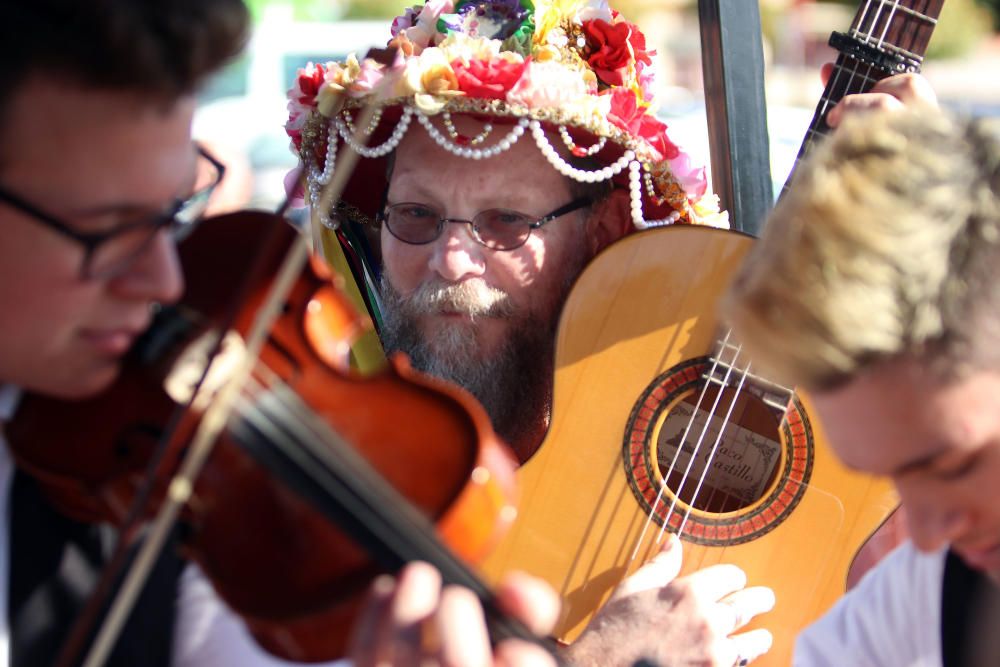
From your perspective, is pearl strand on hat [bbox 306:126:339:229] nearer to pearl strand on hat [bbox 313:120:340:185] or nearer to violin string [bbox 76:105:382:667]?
pearl strand on hat [bbox 313:120:340:185]

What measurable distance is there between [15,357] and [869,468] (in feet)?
2.88

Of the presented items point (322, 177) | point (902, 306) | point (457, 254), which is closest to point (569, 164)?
point (457, 254)

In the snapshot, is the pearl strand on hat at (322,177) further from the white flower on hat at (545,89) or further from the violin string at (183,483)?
the violin string at (183,483)

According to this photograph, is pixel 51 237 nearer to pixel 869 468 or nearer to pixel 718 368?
pixel 869 468

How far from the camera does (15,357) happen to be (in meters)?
1.05

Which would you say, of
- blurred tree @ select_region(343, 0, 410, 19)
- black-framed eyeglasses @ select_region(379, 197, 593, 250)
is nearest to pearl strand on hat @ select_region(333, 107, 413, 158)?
black-framed eyeglasses @ select_region(379, 197, 593, 250)

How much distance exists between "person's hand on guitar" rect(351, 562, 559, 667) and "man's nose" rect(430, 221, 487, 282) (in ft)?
3.46

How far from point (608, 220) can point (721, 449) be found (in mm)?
588

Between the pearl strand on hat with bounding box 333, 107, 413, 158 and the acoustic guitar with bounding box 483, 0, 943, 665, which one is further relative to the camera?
the pearl strand on hat with bounding box 333, 107, 413, 158

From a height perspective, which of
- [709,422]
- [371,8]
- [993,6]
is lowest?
[371,8]

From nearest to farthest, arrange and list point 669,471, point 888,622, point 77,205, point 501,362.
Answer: point 77,205, point 888,622, point 669,471, point 501,362

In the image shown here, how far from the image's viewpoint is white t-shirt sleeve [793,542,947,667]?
1262 mm

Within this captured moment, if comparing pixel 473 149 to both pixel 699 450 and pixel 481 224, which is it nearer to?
pixel 481 224

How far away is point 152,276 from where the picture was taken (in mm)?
1094
